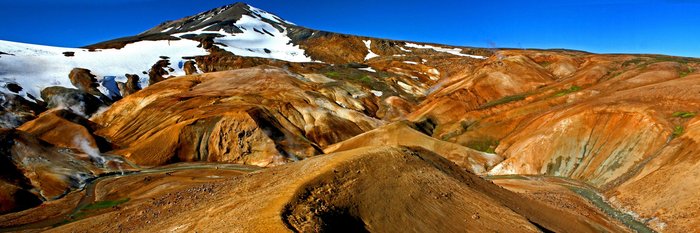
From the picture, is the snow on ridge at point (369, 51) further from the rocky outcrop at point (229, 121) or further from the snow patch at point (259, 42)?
the rocky outcrop at point (229, 121)

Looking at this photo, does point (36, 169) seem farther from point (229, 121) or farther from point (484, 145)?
point (484, 145)

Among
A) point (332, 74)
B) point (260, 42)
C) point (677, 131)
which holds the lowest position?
point (677, 131)

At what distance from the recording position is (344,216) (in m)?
19.1

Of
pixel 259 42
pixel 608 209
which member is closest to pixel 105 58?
pixel 259 42

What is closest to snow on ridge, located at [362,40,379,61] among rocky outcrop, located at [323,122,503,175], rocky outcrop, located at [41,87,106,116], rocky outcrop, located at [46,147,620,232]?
rocky outcrop, located at [323,122,503,175]

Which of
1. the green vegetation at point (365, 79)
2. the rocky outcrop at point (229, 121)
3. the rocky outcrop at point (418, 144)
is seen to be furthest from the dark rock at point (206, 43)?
the rocky outcrop at point (418, 144)

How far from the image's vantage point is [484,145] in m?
65.6

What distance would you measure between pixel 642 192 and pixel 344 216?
29409 mm

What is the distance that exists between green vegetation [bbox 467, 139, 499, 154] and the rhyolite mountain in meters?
0.56

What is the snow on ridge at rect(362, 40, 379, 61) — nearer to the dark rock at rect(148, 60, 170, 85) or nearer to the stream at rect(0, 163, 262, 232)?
the dark rock at rect(148, 60, 170, 85)

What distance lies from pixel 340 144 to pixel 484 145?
18.3m

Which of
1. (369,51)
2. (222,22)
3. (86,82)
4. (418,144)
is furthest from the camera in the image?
(222,22)

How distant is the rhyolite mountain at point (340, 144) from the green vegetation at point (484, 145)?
56cm

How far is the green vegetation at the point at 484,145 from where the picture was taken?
64750 millimetres
